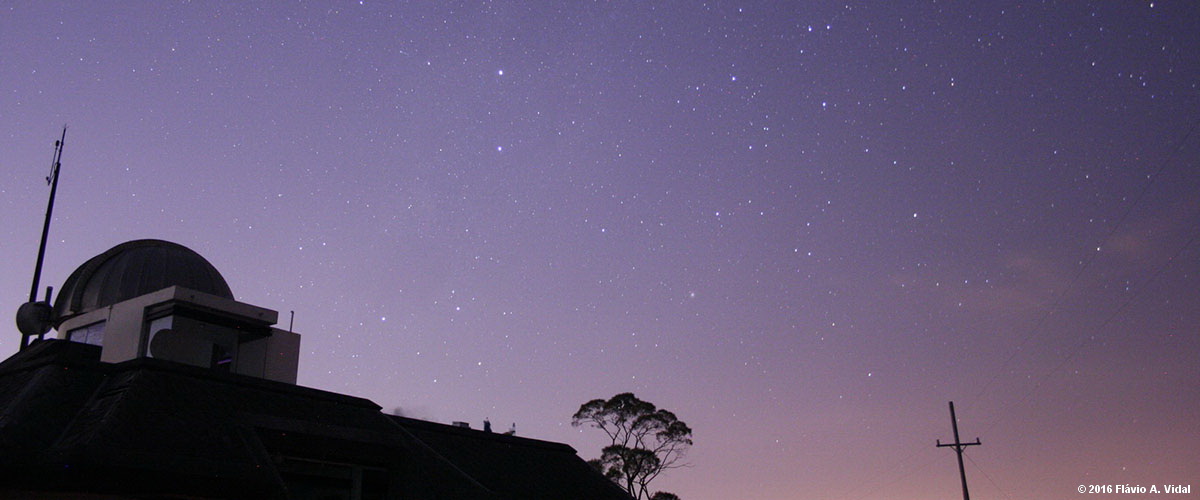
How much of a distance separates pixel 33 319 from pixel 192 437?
420 inches

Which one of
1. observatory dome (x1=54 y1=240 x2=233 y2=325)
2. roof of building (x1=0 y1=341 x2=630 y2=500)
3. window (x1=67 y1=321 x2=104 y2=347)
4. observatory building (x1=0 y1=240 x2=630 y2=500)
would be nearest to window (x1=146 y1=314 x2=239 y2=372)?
observatory building (x1=0 y1=240 x2=630 y2=500)

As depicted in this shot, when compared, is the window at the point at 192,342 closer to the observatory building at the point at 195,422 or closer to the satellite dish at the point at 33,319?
the observatory building at the point at 195,422

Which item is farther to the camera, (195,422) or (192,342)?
(192,342)

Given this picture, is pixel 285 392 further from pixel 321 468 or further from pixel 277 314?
pixel 277 314

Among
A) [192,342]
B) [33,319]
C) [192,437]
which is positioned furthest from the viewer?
[33,319]

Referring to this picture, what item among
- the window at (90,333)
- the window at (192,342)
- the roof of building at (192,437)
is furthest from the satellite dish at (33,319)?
the roof of building at (192,437)

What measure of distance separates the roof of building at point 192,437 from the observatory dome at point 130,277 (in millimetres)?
5166

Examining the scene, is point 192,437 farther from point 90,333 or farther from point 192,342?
point 90,333

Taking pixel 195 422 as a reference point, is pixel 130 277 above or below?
above

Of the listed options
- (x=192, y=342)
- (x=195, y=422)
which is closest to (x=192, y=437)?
(x=195, y=422)

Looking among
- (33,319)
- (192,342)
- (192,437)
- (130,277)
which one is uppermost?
(130,277)

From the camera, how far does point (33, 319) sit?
21250mm

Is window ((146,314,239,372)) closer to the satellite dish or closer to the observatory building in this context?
the observatory building

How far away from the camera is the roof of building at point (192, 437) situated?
11.8 meters
